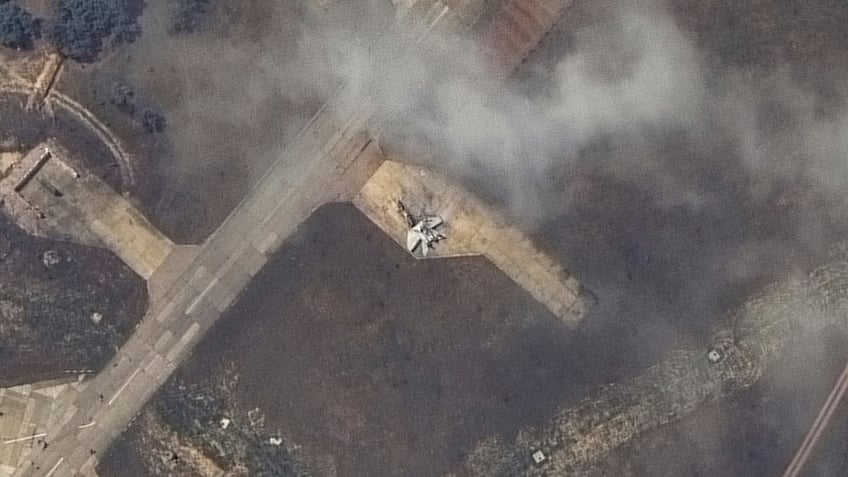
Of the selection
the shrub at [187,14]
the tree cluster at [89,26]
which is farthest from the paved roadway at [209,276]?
the tree cluster at [89,26]

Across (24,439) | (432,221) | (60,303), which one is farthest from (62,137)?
(432,221)

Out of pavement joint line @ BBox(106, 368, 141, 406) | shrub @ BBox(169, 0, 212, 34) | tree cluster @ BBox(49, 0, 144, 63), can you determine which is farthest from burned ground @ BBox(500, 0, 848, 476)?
pavement joint line @ BBox(106, 368, 141, 406)

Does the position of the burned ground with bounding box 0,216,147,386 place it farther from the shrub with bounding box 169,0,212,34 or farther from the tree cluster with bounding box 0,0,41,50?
the shrub with bounding box 169,0,212,34

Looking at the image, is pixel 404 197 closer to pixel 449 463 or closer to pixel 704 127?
pixel 449 463

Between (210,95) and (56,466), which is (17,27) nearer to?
(210,95)

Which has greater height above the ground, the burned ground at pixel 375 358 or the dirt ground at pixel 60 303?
the burned ground at pixel 375 358

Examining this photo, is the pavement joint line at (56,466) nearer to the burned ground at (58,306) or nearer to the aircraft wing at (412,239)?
the burned ground at (58,306)

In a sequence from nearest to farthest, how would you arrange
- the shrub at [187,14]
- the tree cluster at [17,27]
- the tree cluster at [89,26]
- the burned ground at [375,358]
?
the burned ground at [375,358] → the tree cluster at [17,27] → the tree cluster at [89,26] → the shrub at [187,14]
